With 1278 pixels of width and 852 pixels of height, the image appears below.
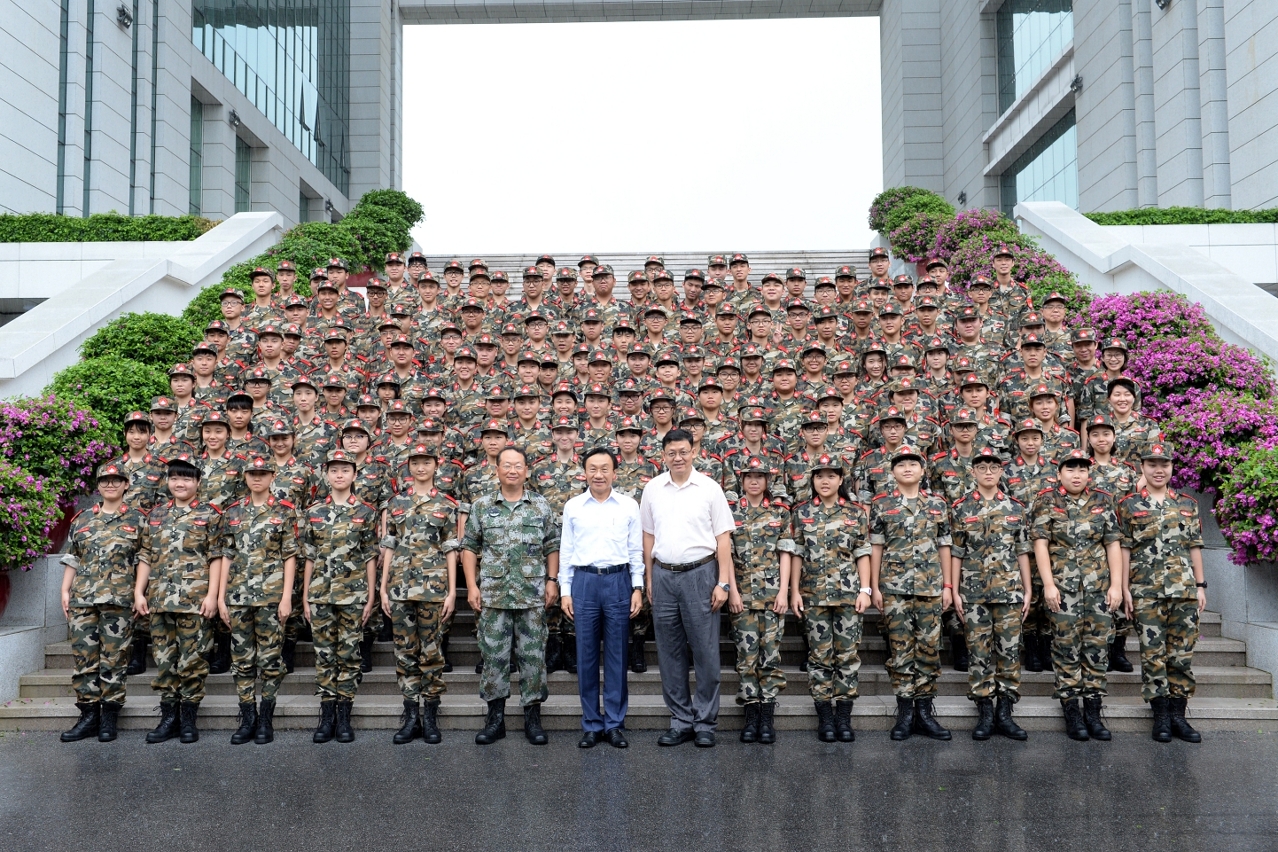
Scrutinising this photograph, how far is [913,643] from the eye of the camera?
641 centimetres

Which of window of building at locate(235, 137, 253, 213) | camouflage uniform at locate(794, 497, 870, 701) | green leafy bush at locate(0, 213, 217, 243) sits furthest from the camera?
window of building at locate(235, 137, 253, 213)

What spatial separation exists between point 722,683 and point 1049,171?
893 inches

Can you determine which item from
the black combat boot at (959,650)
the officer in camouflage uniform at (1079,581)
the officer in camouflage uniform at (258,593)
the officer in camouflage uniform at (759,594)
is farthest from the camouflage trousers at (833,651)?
the officer in camouflage uniform at (258,593)

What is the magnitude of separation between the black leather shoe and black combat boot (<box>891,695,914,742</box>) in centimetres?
140

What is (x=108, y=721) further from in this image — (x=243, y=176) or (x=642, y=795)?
(x=243, y=176)

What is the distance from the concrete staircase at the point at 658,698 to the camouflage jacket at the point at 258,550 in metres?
0.88

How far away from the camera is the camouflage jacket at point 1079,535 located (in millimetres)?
6449

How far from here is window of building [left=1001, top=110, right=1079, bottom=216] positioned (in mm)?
23359

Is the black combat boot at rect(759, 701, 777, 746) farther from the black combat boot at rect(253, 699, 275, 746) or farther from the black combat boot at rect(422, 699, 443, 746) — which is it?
the black combat boot at rect(253, 699, 275, 746)

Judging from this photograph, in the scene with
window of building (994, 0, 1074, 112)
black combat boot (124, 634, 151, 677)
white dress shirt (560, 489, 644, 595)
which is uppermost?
window of building (994, 0, 1074, 112)

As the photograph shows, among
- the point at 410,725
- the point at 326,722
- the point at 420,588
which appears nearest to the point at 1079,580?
the point at 420,588

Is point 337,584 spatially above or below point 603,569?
below

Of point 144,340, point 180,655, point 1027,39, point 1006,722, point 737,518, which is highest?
point 1027,39

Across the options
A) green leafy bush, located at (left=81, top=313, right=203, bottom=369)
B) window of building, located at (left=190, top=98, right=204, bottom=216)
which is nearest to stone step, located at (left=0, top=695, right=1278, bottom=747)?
green leafy bush, located at (left=81, top=313, right=203, bottom=369)
